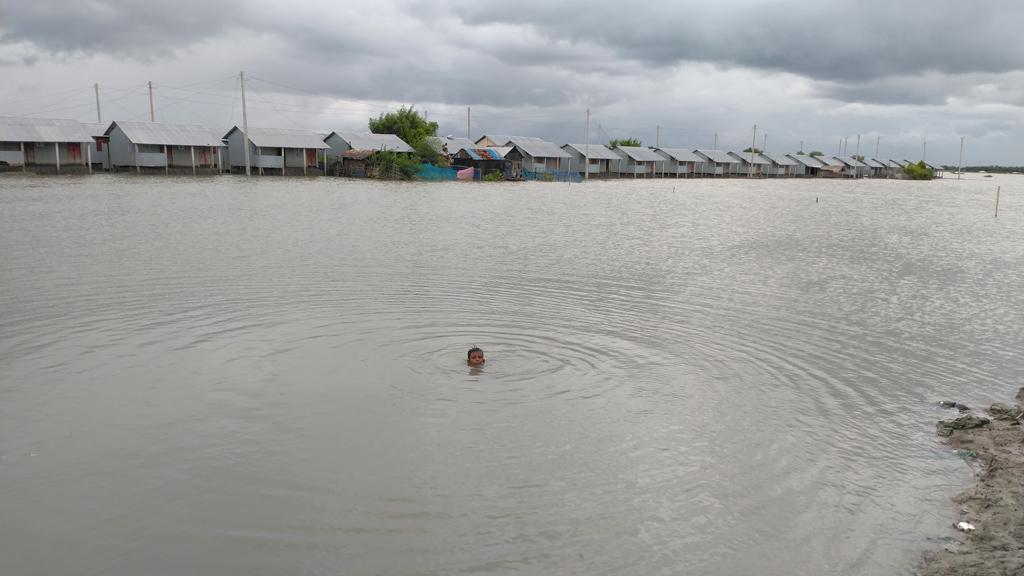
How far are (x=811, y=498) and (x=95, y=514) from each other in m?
6.06

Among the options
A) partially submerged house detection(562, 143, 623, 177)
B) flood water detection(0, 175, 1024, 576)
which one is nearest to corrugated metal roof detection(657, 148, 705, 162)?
partially submerged house detection(562, 143, 623, 177)

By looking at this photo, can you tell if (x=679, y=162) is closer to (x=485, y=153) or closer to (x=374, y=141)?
(x=485, y=153)

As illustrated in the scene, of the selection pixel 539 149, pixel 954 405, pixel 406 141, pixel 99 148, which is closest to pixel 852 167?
pixel 539 149

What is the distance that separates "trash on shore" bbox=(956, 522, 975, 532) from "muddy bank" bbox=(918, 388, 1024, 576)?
1 centimetres

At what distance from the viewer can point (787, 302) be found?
14555mm

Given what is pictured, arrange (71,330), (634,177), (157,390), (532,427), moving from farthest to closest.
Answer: (634,177) < (71,330) < (157,390) < (532,427)

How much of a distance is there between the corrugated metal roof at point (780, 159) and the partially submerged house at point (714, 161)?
40.2 feet

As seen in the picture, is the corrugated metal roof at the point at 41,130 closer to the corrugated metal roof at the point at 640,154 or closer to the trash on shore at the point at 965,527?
the trash on shore at the point at 965,527

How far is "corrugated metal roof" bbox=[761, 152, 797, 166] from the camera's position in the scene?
119 metres

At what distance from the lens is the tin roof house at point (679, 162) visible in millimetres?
100188

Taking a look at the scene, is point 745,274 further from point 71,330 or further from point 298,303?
point 71,330

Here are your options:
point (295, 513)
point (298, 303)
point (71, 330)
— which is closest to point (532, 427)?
point (295, 513)

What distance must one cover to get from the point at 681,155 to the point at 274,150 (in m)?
59.7

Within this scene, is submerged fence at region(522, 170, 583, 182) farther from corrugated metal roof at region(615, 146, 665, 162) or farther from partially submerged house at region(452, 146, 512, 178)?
corrugated metal roof at region(615, 146, 665, 162)
